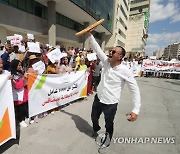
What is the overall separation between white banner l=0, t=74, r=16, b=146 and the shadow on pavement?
1.56 metres

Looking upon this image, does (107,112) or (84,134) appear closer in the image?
(107,112)

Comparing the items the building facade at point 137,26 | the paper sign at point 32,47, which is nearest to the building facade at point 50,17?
the paper sign at point 32,47

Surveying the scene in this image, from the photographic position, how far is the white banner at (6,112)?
10.4 feet

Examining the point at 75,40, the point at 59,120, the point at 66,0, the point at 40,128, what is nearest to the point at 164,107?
the point at 59,120

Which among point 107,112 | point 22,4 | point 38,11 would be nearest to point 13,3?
point 22,4

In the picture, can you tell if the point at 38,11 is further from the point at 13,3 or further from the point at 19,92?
the point at 19,92

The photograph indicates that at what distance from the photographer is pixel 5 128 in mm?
3246

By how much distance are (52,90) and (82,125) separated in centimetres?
129

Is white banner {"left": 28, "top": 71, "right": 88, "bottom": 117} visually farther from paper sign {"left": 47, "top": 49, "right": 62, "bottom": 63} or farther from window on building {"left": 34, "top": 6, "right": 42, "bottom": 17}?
window on building {"left": 34, "top": 6, "right": 42, "bottom": 17}

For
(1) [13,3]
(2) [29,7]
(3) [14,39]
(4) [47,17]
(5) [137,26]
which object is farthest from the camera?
(5) [137,26]

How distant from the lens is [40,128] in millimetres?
4219

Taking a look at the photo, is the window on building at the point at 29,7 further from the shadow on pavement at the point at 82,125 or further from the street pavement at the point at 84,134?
the shadow on pavement at the point at 82,125

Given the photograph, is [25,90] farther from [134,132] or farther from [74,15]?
[74,15]

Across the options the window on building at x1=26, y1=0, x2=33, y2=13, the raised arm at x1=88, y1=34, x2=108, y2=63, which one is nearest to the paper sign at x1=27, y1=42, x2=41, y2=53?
the raised arm at x1=88, y1=34, x2=108, y2=63
